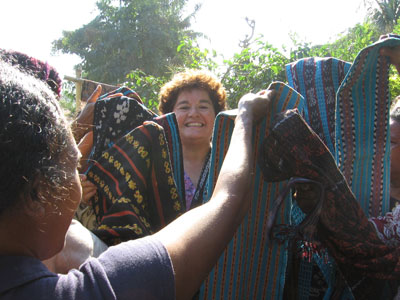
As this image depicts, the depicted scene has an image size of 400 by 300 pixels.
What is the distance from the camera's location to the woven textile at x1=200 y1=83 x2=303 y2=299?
157 centimetres

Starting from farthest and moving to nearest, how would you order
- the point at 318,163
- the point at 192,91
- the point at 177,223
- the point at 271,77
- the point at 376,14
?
the point at 376,14 < the point at 271,77 < the point at 192,91 < the point at 318,163 < the point at 177,223

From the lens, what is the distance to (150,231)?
1.67m

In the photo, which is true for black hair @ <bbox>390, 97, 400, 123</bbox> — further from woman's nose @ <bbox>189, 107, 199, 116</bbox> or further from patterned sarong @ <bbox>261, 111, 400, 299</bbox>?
woman's nose @ <bbox>189, 107, 199, 116</bbox>

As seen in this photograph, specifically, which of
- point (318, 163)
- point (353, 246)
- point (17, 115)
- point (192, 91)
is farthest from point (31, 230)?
point (192, 91)

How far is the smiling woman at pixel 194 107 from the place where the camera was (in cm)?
260

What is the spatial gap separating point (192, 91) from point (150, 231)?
1.34 m

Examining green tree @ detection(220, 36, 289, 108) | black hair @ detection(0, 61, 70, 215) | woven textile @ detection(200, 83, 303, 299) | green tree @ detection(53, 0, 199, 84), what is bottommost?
woven textile @ detection(200, 83, 303, 299)

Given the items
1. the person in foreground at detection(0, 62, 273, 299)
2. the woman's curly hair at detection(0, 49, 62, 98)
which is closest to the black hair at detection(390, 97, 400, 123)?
the person in foreground at detection(0, 62, 273, 299)

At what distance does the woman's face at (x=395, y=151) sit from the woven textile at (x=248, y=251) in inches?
21.6

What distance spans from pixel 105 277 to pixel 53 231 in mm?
205

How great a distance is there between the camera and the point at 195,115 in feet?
8.63

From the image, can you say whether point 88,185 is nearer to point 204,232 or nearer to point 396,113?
point 204,232

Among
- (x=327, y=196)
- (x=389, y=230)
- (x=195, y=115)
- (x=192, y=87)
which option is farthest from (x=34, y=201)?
(x=192, y=87)

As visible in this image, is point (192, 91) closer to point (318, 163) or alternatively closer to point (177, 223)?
point (318, 163)
